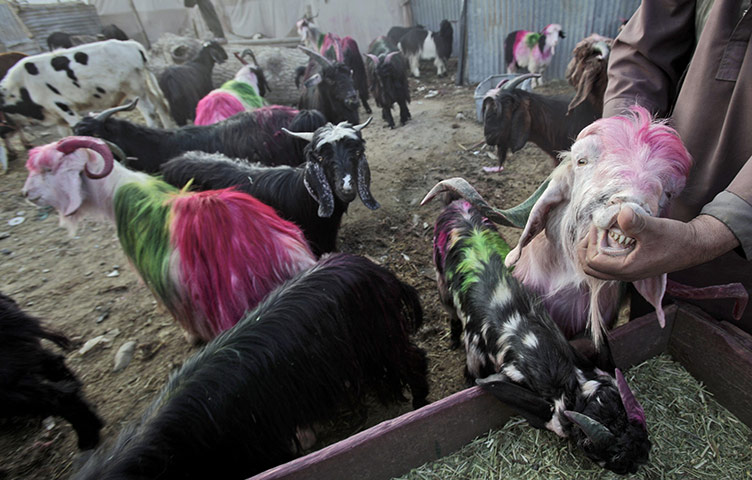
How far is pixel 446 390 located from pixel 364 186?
202cm

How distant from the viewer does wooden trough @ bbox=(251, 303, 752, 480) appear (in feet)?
5.23

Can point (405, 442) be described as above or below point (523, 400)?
below

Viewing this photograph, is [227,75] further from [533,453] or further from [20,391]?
[533,453]

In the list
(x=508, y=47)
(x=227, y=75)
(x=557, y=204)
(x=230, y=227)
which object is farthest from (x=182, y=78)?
(x=557, y=204)

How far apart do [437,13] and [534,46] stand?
5.90 meters

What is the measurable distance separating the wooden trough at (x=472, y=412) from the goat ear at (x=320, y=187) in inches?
82.2

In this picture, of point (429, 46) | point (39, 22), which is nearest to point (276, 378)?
point (429, 46)

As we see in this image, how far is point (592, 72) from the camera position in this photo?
13.5 feet

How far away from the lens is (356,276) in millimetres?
2088

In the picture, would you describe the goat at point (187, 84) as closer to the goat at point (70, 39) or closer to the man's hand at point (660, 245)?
the goat at point (70, 39)

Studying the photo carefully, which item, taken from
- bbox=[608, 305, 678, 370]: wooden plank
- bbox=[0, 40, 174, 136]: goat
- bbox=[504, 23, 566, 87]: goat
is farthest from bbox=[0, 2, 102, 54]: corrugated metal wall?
bbox=[608, 305, 678, 370]: wooden plank

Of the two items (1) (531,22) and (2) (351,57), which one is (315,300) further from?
(1) (531,22)

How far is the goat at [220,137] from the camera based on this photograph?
4367mm

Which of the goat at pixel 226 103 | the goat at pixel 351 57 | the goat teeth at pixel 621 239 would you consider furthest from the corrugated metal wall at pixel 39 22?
the goat teeth at pixel 621 239
